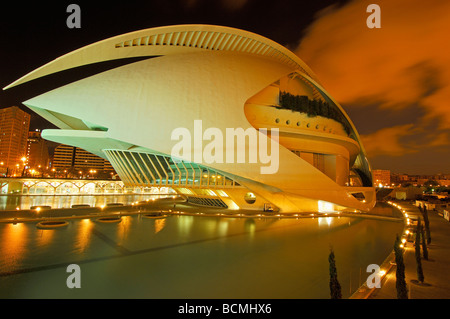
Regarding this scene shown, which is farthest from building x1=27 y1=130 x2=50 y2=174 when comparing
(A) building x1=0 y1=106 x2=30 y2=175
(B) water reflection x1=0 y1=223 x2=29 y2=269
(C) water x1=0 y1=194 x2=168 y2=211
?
(B) water reflection x1=0 y1=223 x2=29 y2=269

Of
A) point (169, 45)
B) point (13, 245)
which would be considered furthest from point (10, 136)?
point (13, 245)

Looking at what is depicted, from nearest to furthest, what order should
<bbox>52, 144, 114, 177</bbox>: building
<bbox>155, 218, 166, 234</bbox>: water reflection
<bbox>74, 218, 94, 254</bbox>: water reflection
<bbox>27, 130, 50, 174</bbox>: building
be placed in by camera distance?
<bbox>74, 218, 94, 254</bbox>: water reflection
<bbox>155, 218, 166, 234</bbox>: water reflection
<bbox>52, 144, 114, 177</bbox>: building
<bbox>27, 130, 50, 174</bbox>: building

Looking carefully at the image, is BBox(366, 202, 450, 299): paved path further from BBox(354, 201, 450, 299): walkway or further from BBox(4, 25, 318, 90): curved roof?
BBox(4, 25, 318, 90): curved roof

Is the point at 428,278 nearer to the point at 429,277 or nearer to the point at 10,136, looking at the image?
the point at 429,277

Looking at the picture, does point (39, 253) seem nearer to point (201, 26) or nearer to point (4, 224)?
point (4, 224)

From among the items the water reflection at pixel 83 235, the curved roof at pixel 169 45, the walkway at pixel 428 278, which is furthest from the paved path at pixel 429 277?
the curved roof at pixel 169 45

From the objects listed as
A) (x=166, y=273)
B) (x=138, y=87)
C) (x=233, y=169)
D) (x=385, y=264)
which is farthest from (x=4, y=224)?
(x=385, y=264)
